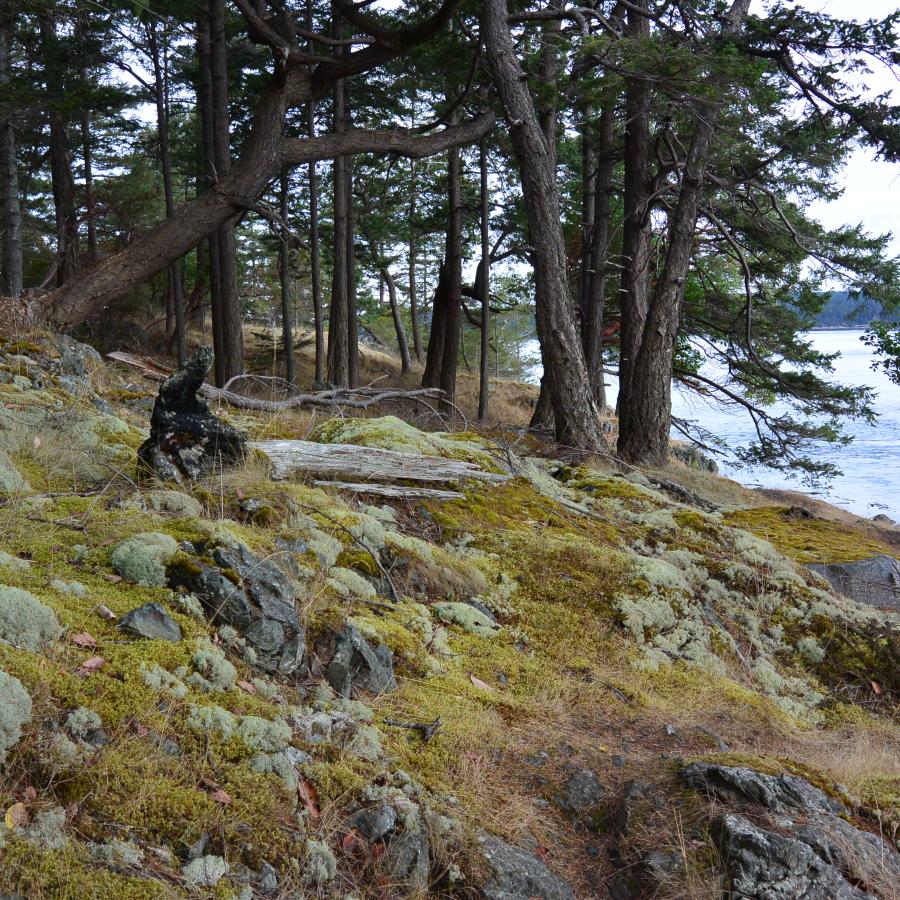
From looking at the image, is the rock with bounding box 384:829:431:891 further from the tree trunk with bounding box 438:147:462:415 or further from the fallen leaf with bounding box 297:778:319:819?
the tree trunk with bounding box 438:147:462:415

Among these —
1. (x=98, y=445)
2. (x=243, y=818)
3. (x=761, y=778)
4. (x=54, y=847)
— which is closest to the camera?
(x=54, y=847)

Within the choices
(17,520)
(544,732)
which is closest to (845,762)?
(544,732)

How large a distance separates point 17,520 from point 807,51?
35.9 feet

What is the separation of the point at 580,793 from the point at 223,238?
1306cm

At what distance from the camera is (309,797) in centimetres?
242

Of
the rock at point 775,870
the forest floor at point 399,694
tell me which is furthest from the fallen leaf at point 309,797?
the rock at point 775,870

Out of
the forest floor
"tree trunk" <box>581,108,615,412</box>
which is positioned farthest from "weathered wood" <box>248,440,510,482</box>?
"tree trunk" <box>581,108,615,412</box>

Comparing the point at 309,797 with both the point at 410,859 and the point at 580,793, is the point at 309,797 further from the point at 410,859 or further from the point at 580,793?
the point at 580,793

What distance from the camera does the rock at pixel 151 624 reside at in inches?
111

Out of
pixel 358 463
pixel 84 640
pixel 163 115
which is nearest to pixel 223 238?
pixel 163 115

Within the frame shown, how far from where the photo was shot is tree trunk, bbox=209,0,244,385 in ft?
43.4

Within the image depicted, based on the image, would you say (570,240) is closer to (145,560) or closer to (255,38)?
(255,38)

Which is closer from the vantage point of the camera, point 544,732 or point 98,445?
point 544,732

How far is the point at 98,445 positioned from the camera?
4.85 metres
